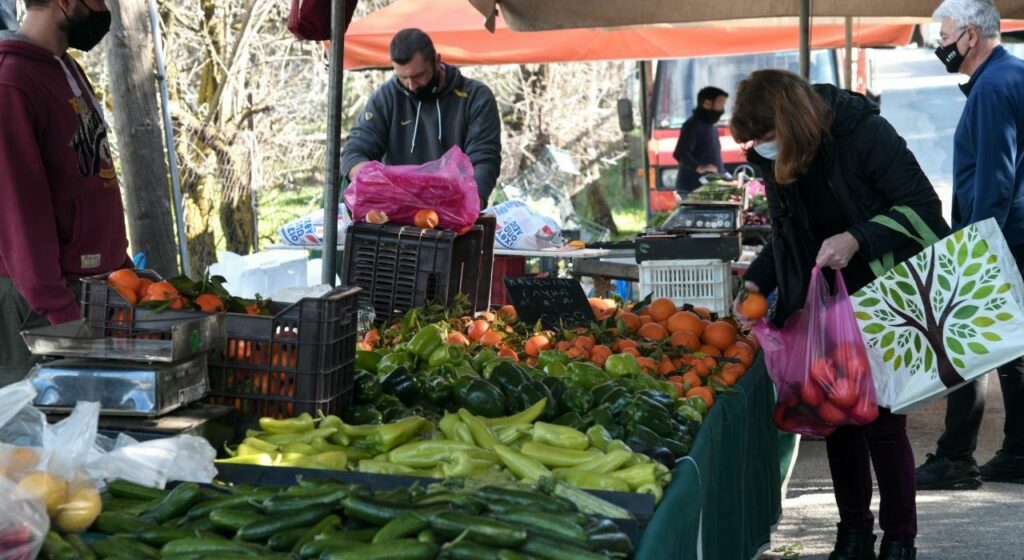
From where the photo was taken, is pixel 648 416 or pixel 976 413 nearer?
pixel 648 416

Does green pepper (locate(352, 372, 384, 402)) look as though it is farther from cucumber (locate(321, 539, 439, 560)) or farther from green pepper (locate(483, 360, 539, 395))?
cucumber (locate(321, 539, 439, 560))

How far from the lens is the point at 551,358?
4.45 meters

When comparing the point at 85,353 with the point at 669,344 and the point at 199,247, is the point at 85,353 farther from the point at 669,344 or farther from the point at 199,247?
the point at 199,247

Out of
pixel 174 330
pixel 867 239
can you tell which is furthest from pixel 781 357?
pixel 174 330

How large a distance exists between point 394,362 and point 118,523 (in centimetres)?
172

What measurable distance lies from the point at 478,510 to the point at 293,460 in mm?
626

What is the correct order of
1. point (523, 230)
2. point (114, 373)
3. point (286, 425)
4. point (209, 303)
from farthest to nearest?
point (523, 230) → point (209, 303) → point (286, 425) → point (114, 373)

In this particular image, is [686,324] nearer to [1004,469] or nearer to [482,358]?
[482,358]

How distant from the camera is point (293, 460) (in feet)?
9.92

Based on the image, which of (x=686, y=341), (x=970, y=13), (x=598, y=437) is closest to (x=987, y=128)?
(x=970, y=13)

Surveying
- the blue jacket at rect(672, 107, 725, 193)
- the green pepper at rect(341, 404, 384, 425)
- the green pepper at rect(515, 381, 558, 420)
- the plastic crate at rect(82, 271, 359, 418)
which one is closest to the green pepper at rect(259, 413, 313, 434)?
the plastic crate at rect(82, 271, 359, 418)

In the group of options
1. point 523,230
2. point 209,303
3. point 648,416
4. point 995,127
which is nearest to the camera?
point 209,303

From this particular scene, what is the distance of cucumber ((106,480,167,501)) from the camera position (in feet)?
8.95

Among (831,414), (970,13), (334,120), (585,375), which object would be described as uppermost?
(970,13)
